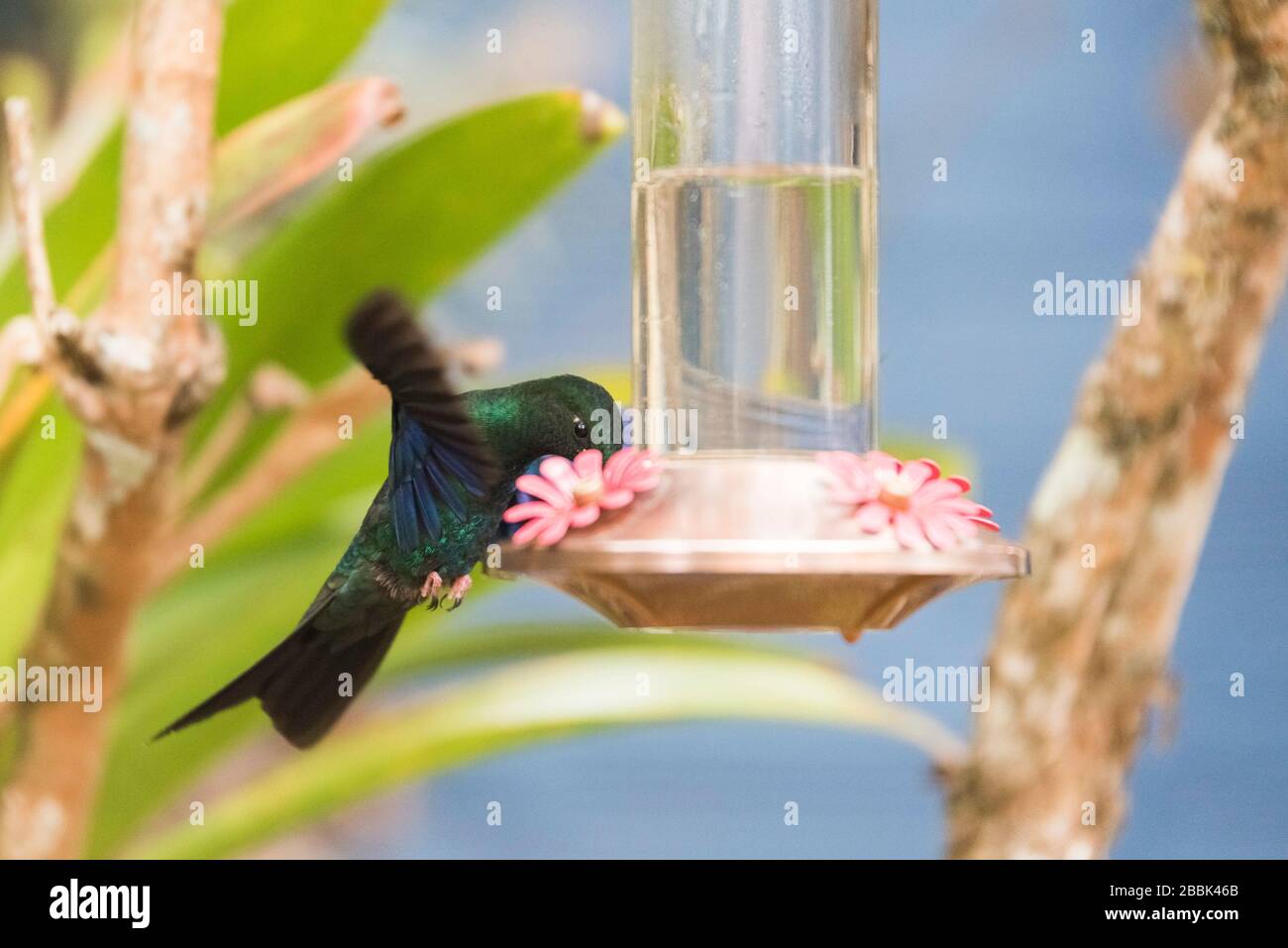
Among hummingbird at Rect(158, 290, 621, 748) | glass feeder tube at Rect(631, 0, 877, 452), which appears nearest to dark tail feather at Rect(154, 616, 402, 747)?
hummingbird at Rect(158, 290, 621, 748)

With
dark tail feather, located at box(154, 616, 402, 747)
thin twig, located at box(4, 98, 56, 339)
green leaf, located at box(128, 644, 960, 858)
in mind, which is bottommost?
green leaf, located at box(128, 644, 960, 858)

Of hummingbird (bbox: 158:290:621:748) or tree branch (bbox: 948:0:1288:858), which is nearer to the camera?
hummingbird (bbox: 158:290:621:748)

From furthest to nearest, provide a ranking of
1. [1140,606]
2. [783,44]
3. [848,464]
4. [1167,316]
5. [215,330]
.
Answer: [1140,606] → [1167,316] → [215,330] → [783,44] → [848,464]

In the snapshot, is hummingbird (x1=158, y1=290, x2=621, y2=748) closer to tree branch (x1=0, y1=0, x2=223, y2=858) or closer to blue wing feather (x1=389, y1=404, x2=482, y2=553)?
blue wing feather (x1=389, y1=404, x2=482, y2=553)

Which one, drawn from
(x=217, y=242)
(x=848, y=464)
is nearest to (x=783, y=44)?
(x=848, y=464)

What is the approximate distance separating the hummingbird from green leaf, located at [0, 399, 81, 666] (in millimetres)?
→ 822

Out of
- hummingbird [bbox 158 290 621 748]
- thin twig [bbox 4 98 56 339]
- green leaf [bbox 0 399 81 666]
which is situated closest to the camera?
hummingbird [bbox 158 290 621 748]

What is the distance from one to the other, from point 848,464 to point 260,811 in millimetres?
1359

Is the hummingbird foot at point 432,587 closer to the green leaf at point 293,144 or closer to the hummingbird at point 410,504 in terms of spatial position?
the hummingbird at point 410,504

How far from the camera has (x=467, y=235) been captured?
2086 millimetres

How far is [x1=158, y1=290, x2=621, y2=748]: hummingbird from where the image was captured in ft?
4.03

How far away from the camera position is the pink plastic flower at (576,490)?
45.8 inches

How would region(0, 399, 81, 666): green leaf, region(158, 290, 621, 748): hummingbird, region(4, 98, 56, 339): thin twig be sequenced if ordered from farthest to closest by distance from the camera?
region(0, 399, 81, 666): green leaf
region(4, 98, 56, 339): thin twig
region(158, 290, 621, 748): hummingbird

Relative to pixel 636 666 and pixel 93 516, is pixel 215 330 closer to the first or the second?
pixel 93 516
